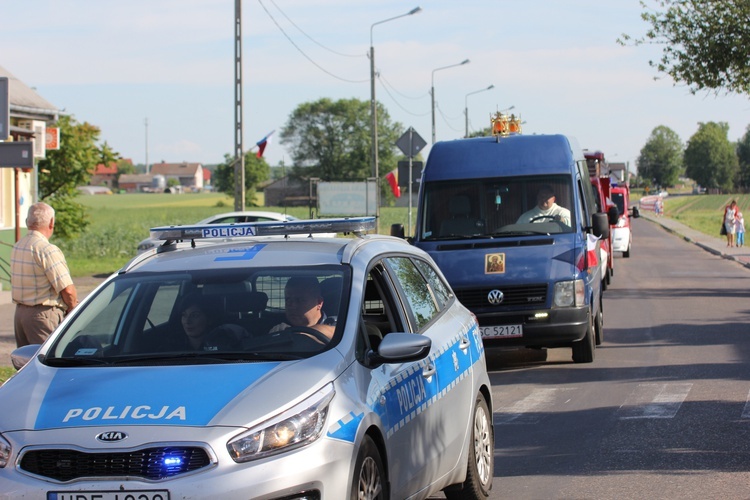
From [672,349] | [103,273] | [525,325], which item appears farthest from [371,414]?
[103,273]

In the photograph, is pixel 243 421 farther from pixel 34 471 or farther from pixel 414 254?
pixel 414 254

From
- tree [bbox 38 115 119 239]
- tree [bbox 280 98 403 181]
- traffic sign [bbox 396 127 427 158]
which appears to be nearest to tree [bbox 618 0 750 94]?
traffic sign [bbox 396 127 427 158]

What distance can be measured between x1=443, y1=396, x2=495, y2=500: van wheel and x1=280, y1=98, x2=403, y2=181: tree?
120 metres

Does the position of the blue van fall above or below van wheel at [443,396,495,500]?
above

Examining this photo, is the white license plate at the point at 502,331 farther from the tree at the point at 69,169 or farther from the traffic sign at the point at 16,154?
the tree at the point at 69,169

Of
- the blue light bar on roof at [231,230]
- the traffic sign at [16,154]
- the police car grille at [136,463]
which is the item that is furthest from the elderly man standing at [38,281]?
the police car grille at [136,463]

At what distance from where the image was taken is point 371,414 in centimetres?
499

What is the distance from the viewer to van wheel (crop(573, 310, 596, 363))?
13055 millimetres

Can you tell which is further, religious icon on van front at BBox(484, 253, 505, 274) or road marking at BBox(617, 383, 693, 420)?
religious icon on van front at BBox(484, 253, 505, 274)

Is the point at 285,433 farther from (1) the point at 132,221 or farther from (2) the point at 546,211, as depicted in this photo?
(1) the point at 132,221

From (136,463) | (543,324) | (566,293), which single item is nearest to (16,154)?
(543,324)

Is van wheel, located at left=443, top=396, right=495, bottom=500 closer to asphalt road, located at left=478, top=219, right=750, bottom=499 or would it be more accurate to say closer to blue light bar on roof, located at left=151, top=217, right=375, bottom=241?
asphalt road, located at left=478, top=219, right=750, bottom=499

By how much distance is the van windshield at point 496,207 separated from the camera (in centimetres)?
1338

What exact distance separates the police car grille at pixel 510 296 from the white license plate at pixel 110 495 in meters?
8.60
